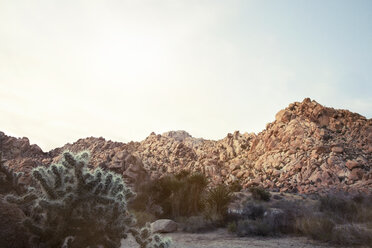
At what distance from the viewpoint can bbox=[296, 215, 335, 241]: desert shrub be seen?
10828mm

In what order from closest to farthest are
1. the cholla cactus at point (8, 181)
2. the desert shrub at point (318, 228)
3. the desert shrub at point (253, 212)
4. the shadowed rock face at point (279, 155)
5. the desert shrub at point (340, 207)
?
the cholla cactus at point (8, 181)
the desert shrub at point (318, 228)
the desert shrub at point (340, 207)
the desert shrub at point (253, 212)
the shadowed rock face at point (279, 155)

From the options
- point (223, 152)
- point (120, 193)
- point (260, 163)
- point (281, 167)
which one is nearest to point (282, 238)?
point (120, 193)

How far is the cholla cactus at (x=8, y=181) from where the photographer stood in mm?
4066

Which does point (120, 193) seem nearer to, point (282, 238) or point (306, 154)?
point (282, 238)

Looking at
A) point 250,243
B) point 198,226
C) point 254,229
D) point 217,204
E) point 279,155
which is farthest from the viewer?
point 279,155

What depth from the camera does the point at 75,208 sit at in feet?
10.2

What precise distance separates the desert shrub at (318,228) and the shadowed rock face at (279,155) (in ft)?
43.3

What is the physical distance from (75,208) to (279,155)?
4152 cm

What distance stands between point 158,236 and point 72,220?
69.9 inches

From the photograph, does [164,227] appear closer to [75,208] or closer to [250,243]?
[250,243]

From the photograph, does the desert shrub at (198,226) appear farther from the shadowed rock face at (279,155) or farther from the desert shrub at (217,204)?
the shadowed rock face at (279,155)

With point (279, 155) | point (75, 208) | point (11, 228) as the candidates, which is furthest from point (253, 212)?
point (279, 155)

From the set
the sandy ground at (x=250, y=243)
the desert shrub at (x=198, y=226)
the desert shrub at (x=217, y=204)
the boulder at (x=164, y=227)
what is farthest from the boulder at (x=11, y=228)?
the desert shrub at (x=217, y=204)

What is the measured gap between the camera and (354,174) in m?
31.9
